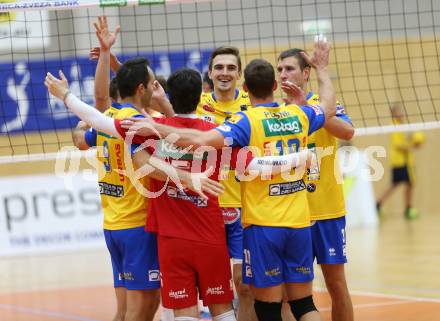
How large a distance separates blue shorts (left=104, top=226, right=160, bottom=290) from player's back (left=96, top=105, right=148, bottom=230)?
0.08 metres

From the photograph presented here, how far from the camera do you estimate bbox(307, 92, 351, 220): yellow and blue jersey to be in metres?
7.07

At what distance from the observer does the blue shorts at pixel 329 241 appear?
23.0 ft

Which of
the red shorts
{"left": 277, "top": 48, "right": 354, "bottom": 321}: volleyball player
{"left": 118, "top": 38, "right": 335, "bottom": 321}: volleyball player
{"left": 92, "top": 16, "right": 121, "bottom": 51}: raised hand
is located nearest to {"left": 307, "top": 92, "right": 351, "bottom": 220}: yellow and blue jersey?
{"left": 277, "top": 48, "right": 354, "bottom": 321}: volleyball player

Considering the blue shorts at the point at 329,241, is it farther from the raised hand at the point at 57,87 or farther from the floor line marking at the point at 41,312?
the floor line marking at the point at 41,312

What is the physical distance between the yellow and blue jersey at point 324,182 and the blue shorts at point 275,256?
34.1 inches

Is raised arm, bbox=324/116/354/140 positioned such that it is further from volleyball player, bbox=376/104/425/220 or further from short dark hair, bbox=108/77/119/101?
volleyball player, bbox=376/104/425/220

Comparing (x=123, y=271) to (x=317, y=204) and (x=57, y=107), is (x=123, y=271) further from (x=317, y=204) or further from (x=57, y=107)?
(x=57, y=107)

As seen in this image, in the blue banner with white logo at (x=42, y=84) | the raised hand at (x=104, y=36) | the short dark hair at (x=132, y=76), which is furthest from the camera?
the blue banner with white logo at (x=42, y=84)

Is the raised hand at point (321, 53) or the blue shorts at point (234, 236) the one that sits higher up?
the raised hand at point (321, 53)

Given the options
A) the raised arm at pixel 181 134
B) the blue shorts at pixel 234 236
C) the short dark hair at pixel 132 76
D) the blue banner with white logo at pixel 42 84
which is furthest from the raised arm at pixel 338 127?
the blue banner with white logo at pixel 42 84

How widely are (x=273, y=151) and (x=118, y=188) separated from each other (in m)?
1.27

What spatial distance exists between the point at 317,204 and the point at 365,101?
980 cm

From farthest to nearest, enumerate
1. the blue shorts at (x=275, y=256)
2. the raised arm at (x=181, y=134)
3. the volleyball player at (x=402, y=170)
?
the volleyball player at (x=402, y=170) → the blue shorts at (x=275, y=256) → the raised arm at (x=181, y=134)

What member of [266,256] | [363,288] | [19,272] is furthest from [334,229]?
[19,272]
